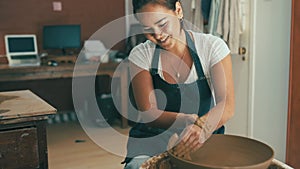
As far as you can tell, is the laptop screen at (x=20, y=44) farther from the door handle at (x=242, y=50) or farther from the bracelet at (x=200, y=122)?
the bracelet at (x=200, y=122)

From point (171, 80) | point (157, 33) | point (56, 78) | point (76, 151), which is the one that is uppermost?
point (157, 33)

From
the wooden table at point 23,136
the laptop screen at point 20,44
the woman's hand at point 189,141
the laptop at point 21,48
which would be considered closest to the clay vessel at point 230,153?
the woman's hand at point 189,141

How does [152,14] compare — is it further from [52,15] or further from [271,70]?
[52,15]

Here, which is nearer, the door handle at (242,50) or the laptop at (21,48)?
the door handle at (242,50)

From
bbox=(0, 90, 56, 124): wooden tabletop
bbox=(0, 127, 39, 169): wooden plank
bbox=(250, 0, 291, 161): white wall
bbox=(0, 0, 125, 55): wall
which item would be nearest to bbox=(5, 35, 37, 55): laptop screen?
bbox=(0, 0, 125, 55): wall

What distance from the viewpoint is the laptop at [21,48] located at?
14.0 ft

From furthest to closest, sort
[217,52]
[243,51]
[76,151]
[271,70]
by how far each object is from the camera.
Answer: [76,151] → [243,51] → [271,70] → [217,52]

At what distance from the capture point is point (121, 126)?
4410 mm

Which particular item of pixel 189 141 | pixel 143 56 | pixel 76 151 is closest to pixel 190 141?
pixel 189 141

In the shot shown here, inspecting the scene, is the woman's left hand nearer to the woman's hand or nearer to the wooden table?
the woman's hand

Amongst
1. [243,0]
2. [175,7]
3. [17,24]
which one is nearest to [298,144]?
[243,0]

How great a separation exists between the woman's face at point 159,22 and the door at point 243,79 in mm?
1805

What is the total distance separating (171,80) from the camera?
5.59 ft

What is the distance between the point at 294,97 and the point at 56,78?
259cm
